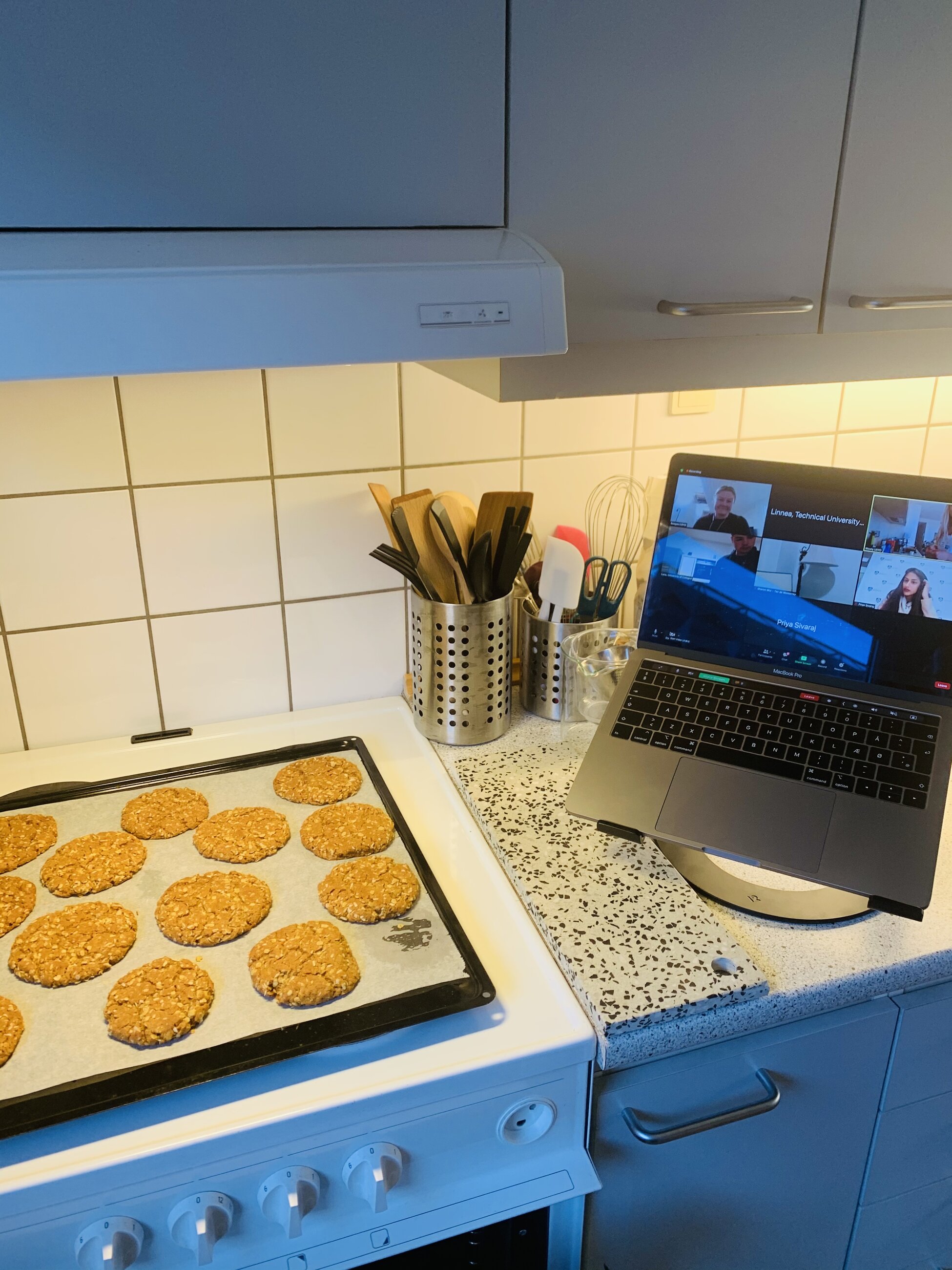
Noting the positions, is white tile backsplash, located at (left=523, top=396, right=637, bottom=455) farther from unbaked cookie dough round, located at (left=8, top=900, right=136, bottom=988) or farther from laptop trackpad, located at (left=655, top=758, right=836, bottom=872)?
unbaked cookie dough round, located at (left=8, top=900, right=136, bottom=988)

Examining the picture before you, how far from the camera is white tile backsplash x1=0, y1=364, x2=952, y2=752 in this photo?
1.13 m

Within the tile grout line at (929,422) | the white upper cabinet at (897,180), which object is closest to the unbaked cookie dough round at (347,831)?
the white upper cabinet at (897,180)

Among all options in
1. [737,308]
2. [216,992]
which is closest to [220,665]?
[216,992]

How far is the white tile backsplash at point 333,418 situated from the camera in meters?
1.18

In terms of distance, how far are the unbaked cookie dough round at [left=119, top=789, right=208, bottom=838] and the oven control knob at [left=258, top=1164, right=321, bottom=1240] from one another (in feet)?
1.31

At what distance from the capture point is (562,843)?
1.05 m

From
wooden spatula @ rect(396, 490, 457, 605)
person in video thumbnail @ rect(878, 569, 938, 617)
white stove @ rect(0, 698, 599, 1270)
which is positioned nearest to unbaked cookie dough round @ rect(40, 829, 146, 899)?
white stove @ rect(0, 698, 599, 1270)

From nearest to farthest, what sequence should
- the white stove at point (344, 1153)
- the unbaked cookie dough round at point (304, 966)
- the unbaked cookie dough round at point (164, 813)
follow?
1. the white stove at point (344, 1153)
2. the unbaked cookie dough round at point (304, 966)
3. the unbaked cookie dough round at point (164, 813)

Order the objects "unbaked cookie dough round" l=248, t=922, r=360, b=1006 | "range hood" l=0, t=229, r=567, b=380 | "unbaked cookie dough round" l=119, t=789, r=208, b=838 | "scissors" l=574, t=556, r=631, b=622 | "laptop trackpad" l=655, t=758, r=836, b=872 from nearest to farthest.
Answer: "range hood" l=0, t=229, r=567, b=380 → "unbaked cookie dough round" l=248, t=922, r=360, b=1006 → "laptop trackpad" l=655, t=758, r=836, b=872 → "unbaked cookie dough round" l=119, t=789, r=208, b=838 → "scissors" l=574, t=556, r=631, b=622

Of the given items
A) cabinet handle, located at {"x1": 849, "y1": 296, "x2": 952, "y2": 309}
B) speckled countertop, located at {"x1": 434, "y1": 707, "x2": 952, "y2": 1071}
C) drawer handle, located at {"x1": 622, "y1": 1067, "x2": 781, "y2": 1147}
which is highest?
cabinet handle, located at {"x1": 849, "y1": 296, "x2": 952, "y2": 309}

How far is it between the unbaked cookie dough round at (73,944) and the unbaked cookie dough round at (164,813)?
0.12 metres

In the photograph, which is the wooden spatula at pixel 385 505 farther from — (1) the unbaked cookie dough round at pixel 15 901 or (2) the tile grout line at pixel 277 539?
(1) the unbaked cookie dough round at pixel 15 901

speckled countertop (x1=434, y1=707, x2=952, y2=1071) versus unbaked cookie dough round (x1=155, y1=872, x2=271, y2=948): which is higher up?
unbaked cookie dough round (x1=155, y1=872, x2=271, y2=948)

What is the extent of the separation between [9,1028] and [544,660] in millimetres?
749
